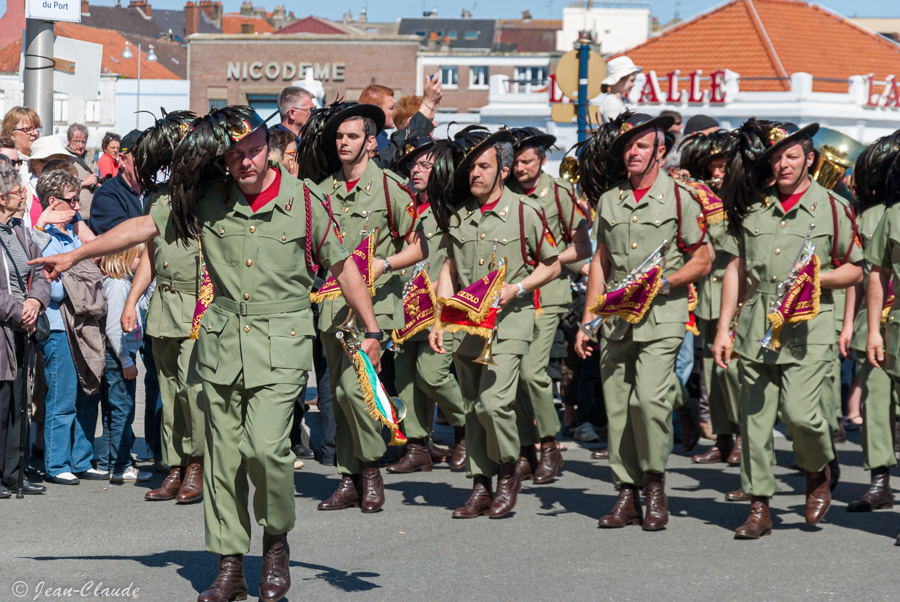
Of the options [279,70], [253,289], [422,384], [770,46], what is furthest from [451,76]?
[253,289]

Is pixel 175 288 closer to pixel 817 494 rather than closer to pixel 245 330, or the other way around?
pixel 245 330

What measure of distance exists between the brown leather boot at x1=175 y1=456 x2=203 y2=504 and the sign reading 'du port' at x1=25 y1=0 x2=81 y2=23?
4533 millimetres

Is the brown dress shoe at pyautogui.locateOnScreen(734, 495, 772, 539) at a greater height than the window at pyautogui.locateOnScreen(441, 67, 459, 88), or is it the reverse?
the window at pyautogui.locateOnScreen(441, 67, 459, 88)

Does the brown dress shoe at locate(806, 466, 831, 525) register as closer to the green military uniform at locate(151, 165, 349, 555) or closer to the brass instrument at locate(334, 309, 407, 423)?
the brass instrument at locate(334, 309, 407, 423)

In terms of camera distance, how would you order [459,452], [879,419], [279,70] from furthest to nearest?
[279,70]
[459,452]
[879,419]

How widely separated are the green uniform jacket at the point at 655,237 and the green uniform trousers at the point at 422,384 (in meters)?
1.72

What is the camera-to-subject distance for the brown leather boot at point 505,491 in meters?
7.82

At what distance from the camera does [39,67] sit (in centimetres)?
1132

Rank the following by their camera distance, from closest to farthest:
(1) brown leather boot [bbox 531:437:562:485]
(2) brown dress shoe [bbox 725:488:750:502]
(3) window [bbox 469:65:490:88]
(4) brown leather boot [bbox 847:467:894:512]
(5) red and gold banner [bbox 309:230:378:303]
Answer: (5) red and gold banner [bbox 309:230:378:303] → (4) brown leather boot [bbox 847:467:894:512] → (2) brown dress shoe [bbox 725:488:750:502] → (1) brown leather boot [bbox 531:437:562:485] → (3) window [bbox 469:65:490:88]

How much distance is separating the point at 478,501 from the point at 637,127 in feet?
7.84

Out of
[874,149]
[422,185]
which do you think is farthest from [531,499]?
[874,149]

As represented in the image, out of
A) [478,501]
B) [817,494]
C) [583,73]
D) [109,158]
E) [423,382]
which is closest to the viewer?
[817,494]

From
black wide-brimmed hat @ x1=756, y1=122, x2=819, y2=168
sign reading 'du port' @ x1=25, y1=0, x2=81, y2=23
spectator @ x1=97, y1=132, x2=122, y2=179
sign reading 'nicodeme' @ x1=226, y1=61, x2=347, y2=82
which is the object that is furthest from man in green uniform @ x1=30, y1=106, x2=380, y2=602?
sign reading 'nicodeme' @ x1=226, y1=61, x2=347, y2=82

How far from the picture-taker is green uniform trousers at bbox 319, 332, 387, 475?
796 cm
